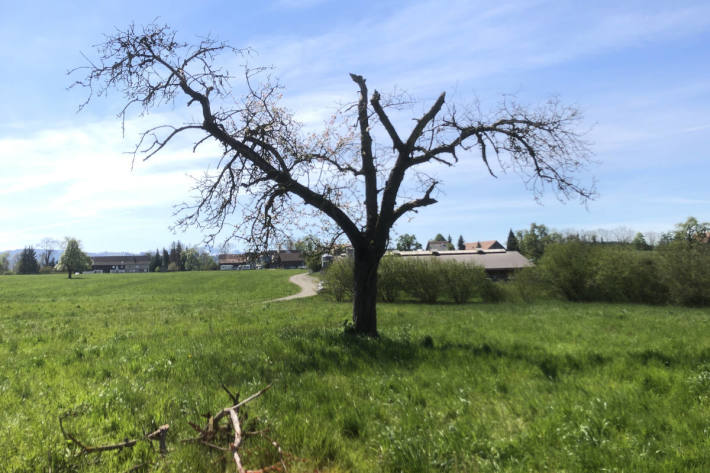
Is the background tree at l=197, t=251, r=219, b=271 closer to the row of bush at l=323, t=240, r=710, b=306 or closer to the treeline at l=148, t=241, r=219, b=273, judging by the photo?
the treeline at l=148, t=241, r=219, b=273

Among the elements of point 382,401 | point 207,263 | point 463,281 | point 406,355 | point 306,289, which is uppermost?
point 382,401

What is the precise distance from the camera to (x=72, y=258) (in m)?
80.9

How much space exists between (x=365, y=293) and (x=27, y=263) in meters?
148

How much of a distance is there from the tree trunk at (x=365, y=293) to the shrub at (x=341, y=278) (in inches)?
860

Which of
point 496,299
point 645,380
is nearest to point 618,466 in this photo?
point 645,380

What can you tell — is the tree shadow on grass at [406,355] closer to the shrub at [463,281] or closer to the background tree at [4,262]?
the shrub at [463,281]

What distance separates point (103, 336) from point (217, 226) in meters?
4.96

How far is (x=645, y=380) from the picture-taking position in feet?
20.3

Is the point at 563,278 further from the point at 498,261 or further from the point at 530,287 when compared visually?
the point at 498,261

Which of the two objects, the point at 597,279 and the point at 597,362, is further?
the point at 597,279

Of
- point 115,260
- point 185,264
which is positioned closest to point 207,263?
point 185,264

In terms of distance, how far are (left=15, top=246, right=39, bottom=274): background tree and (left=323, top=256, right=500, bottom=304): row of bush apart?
420 feet

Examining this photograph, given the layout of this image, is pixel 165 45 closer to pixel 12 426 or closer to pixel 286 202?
pixel 286 202

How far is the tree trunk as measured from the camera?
1112cm
